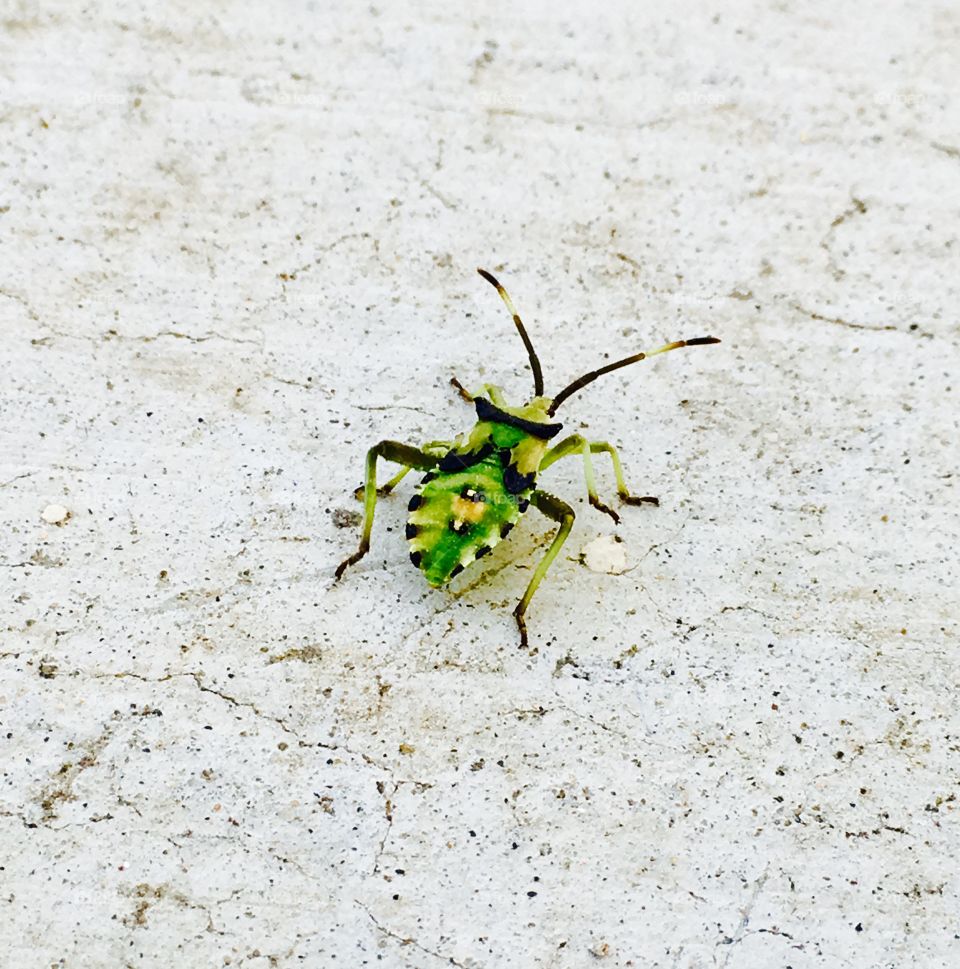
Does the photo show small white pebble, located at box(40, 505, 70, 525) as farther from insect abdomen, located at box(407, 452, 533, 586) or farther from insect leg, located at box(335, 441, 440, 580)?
insect abdomen, located at box(407, 452, 533, 586)

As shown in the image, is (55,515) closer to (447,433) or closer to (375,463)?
(375,463)

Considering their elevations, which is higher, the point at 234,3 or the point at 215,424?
the point at 234,3

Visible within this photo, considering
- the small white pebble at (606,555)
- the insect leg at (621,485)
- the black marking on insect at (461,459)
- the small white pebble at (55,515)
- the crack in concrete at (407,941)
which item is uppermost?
the black marking on insect at (461,459)

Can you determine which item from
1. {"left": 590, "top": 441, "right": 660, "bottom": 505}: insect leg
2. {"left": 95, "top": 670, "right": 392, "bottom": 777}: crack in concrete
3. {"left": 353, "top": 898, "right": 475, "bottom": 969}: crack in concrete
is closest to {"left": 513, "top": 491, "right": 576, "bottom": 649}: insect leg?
{"left": 590, "top": 441, "right": 660, "bottom": 505}: insect leg

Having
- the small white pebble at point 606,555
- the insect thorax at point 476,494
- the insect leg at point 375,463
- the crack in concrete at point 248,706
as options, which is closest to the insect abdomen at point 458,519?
the insect thorax at point 476,494

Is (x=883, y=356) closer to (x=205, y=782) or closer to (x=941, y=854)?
(x=941, y=854)

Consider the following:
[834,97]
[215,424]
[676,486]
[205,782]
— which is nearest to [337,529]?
[215,424]

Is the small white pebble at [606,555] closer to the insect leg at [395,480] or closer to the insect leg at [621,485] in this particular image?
the insect leg at [621,485]
